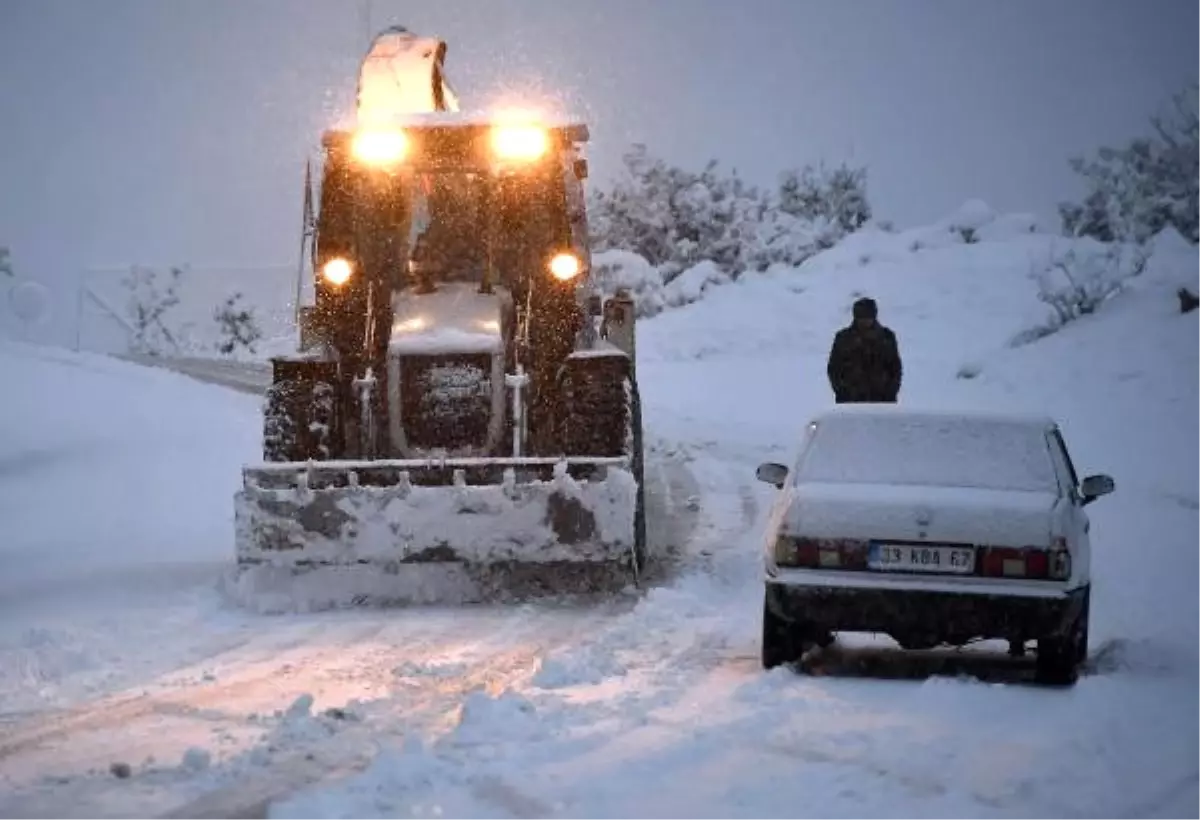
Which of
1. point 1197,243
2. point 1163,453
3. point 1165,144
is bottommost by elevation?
point 1163,453

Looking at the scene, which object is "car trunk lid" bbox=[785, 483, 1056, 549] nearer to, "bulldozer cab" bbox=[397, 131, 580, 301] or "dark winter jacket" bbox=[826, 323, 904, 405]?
"bulldozer cab" bbox=[397, 131, 580, 301]

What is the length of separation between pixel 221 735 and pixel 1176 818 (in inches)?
Result: 139

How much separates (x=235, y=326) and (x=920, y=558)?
2187 inches

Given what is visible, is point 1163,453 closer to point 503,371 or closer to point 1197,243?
point 503,371

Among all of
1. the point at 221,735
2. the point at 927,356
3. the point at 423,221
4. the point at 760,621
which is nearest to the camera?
the point at 221,735

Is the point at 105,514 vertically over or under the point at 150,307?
under

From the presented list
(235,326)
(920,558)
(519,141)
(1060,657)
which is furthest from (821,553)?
(235,326)

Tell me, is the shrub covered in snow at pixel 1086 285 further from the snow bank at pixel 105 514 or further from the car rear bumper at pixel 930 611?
the car rear bumper at pixel 930 611

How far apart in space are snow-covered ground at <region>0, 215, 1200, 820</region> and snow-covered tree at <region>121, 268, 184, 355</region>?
49280 millimetres

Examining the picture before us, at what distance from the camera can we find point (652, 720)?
701 centimetres

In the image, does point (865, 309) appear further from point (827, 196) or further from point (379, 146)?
point (827, 196)

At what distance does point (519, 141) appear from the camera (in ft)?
40.7

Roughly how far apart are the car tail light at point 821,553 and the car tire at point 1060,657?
2.96ft

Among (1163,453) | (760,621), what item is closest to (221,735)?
(760,621)
